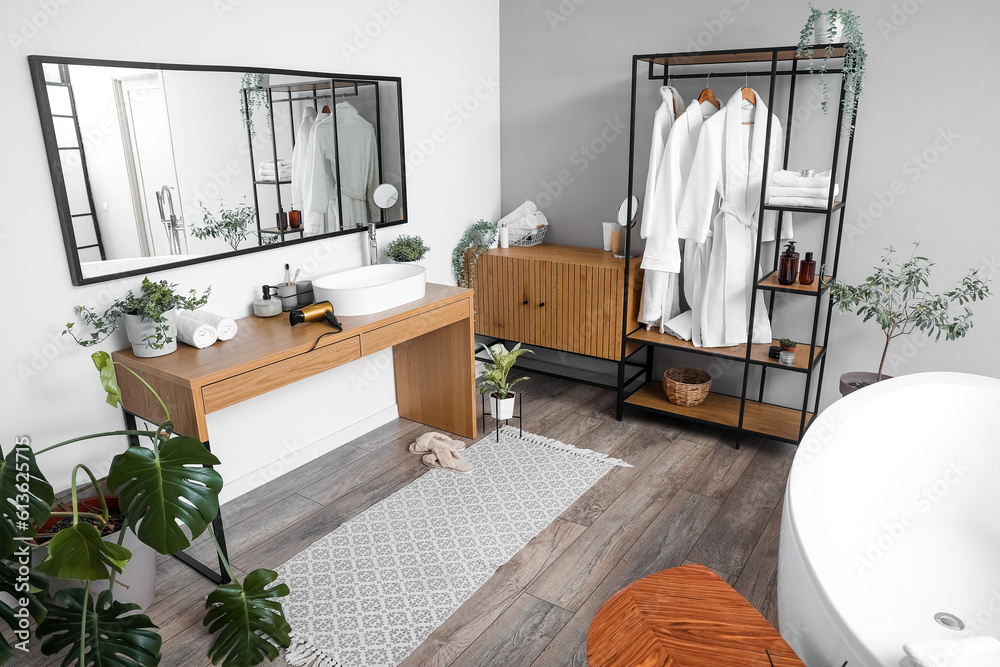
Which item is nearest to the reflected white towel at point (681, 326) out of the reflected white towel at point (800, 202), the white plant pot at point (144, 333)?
the reflected white towel at point (800, 202)

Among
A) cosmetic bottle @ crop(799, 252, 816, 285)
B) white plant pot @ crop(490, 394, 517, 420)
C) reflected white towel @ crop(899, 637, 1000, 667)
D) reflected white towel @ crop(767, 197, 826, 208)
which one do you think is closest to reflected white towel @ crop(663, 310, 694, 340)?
cosmetic bottle @ crop(799, 252, 816, 285)

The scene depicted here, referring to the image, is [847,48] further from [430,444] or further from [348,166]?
[430,444]

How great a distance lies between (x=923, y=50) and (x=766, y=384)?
5.37 ft

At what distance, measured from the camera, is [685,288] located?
133 inches

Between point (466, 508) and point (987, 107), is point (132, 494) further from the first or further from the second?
point (987, 107)

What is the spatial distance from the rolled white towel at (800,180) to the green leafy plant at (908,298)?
Result: 446mm

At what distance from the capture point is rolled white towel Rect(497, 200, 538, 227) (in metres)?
3.96

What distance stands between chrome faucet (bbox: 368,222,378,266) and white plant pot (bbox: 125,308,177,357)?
1.07 metres

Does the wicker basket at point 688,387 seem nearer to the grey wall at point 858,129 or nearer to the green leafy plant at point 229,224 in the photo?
the grey wall at point 858,129

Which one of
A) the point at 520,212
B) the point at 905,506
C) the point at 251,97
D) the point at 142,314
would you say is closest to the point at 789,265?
the point at 905,506

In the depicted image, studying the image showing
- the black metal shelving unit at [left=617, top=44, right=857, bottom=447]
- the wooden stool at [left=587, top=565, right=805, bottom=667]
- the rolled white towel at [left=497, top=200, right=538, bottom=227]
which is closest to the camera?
the wooden stool at [left=587, top=565, right=805, bottom=667]

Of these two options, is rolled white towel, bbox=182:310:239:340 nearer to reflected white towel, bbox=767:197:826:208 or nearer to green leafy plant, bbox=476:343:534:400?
green leafy plant, bbox=476:343:534:400

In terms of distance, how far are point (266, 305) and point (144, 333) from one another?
0.56 metres

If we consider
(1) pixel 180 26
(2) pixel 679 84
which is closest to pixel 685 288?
(2) pixel 679 84
